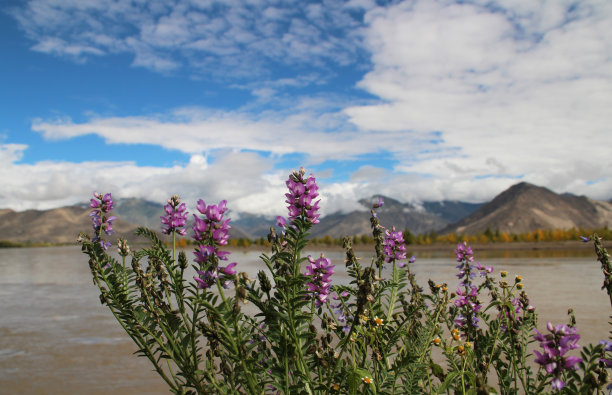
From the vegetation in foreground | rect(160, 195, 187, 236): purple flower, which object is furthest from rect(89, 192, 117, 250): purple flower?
rect(160, 195, 187, 236): purple flower

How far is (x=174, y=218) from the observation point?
391cm

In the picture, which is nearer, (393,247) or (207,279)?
(207,279)

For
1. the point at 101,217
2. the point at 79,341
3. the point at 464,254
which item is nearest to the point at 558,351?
the point at 464,254

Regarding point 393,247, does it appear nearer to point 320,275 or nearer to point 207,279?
point 320,275

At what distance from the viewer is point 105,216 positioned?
13.8ft

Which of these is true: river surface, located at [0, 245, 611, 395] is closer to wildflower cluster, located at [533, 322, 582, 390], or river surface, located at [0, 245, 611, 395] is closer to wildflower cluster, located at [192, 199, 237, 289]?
wildflower cluster, located at [192, 199, 237, 289]

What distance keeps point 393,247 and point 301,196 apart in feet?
6.97

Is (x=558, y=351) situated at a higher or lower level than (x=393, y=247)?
lower

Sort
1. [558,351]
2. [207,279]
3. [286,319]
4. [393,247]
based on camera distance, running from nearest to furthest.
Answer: [558,351] → [207,279] → [286,319] → [393,247]

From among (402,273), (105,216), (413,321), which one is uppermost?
(105,216)

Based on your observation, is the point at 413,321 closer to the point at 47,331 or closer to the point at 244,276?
the point at 244,276

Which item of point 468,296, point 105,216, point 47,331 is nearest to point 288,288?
point 105,216

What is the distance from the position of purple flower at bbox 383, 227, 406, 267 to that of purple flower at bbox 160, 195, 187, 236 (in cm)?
232

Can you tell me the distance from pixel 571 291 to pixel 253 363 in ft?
80.3
